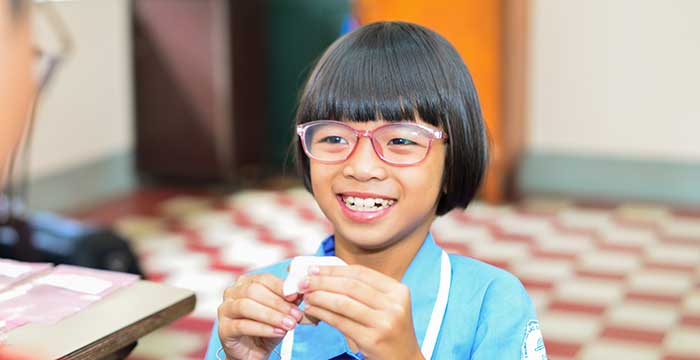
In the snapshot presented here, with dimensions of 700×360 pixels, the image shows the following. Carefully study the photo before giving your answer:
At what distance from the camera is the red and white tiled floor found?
3.26 m

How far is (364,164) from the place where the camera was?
1233 mm

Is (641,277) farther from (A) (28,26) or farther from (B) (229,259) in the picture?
(A) (28,26)

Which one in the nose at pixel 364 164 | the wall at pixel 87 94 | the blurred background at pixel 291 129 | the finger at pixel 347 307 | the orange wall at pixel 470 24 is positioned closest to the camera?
the finger at pixel 347 307

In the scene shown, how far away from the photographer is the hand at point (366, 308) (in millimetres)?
1064

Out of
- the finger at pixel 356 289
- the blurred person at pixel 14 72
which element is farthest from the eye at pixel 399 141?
the blurred person at pixel 14 72

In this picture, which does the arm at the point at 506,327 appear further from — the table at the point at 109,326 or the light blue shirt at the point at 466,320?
the table at the point at 109,326

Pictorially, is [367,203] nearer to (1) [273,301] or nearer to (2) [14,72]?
(1) [273,301]

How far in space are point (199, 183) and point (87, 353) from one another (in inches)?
163

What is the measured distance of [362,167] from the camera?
1232 mm

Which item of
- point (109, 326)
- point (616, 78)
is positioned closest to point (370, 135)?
point (109, 326)

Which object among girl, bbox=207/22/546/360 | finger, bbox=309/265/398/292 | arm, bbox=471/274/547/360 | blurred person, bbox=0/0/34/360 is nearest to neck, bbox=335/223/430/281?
girl, bbox=207/22/546/360

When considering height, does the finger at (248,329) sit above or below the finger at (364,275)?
below

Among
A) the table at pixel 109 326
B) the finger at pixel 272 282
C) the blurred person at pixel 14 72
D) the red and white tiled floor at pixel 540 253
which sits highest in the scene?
the blurred person at pixel 14 72

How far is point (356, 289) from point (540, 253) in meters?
3.17
